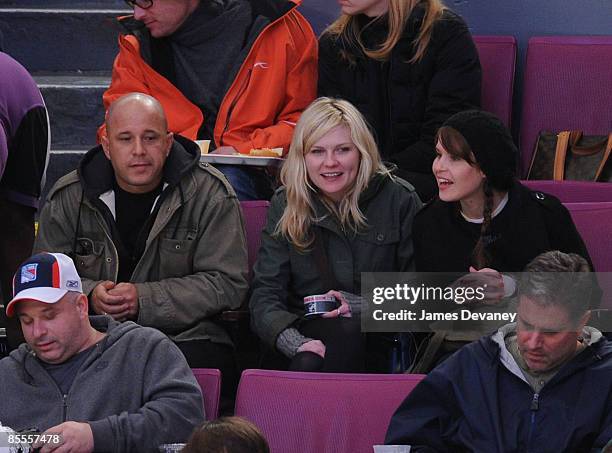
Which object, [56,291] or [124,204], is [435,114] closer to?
[124,204]

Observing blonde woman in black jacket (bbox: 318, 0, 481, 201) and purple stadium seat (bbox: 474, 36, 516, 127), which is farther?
purple stadium seat (bbox: 474, 36, 516, 127)

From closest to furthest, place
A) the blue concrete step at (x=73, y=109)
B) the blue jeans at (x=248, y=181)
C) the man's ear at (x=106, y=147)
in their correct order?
the man's ear at (x=106, y=147)
the blue jeans at (x=248, y=181)
the blue concrete step at (x=73, y=109)

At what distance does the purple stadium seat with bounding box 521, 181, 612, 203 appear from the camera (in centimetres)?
449

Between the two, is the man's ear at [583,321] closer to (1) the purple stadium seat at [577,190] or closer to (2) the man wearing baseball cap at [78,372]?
(2) the man wearing baseball cap at [78,372]

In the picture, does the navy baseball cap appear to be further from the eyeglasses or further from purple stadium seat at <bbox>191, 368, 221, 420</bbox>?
the eyeglasses

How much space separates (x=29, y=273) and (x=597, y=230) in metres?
1.74

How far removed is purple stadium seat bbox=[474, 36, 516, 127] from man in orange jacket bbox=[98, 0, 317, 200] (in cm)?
67

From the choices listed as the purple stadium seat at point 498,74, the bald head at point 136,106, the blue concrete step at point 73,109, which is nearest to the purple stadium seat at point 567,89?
the purple stadium seat at point 498,74

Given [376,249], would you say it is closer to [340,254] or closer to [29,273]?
[340,254]

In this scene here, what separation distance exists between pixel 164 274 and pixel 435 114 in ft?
3.88

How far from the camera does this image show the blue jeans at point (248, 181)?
15.1 ft

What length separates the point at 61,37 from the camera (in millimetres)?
5699

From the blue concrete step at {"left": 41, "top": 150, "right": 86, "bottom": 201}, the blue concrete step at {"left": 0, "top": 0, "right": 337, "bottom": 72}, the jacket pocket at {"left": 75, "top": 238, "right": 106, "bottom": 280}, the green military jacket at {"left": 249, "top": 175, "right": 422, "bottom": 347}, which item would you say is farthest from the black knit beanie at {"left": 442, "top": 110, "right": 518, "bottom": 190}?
the blue concrete step at {"left": 0, "top": 0, "right": 337, "bottom": 72}

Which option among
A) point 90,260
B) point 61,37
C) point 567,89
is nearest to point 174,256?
point 90,260
